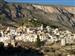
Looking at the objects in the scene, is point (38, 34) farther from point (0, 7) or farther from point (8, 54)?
point (0, 7)

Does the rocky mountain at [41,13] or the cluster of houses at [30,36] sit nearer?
the cluster of houses at [30,36]

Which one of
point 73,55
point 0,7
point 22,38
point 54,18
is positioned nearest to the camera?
point 73,55

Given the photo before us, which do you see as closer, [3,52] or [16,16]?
[3,52]

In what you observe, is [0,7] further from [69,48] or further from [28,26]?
[69,48]

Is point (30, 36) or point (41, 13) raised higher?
point (30, 36)

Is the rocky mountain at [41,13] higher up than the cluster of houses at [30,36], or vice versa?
the cluster of houses at [30,36]

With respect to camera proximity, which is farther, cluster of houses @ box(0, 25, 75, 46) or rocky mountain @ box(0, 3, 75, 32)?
rocky mountain @ box(0, 3, 75, 32)

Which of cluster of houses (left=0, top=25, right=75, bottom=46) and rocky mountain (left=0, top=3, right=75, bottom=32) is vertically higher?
cluster of houses (left=0, top=25, right=75, bottom=46)

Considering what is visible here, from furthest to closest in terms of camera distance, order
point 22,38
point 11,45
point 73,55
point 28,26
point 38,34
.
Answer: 1. point 28,26
2. point 38,34
3. point 22,38
4. point 11,45
5. point 73,55

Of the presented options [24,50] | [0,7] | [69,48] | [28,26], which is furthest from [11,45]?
[0,7]

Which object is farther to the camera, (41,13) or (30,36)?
(41,13)
